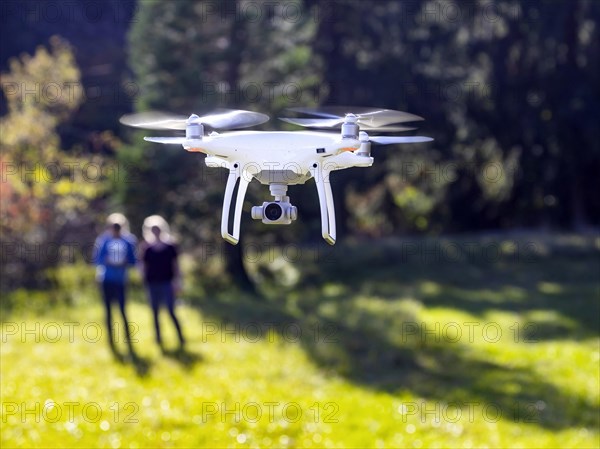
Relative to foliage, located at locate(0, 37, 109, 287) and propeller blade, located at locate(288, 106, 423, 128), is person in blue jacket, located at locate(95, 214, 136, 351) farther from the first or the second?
propeller blade, located at locate(288, 106, 423, 128)

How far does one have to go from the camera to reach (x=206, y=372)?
1244cm

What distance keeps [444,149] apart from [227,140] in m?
26.7

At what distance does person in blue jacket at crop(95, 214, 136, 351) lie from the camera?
1259cm

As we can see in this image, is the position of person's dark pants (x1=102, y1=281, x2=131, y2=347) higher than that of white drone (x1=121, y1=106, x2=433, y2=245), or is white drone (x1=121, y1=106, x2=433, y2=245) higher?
white drone (x1=121, y1=106, x2=433, y2=245)

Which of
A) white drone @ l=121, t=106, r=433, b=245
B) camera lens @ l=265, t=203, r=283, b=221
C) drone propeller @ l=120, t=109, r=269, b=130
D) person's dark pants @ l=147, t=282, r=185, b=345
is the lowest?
person's dark pants @ l=147, t=282, r=185, b=345

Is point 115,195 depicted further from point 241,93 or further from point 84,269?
point 241,93

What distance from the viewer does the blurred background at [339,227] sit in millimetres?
11133

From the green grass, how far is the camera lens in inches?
282

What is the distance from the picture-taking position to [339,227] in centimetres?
2797

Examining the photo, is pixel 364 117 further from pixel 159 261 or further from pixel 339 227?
pixel 339 227
